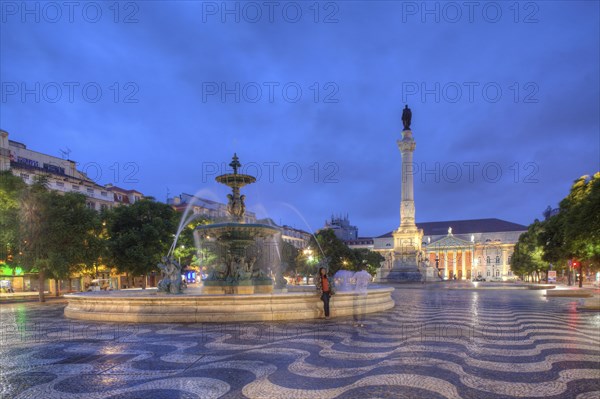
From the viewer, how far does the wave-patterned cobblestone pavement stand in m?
6.09

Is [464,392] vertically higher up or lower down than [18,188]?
lower down

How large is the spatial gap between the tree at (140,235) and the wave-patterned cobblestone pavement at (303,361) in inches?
861

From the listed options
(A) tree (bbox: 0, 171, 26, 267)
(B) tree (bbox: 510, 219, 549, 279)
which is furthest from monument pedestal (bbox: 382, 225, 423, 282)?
(A) tree (bbox: 0, 171, 26, 267)

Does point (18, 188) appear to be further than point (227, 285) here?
Yes

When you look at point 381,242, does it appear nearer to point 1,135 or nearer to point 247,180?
point 1,135

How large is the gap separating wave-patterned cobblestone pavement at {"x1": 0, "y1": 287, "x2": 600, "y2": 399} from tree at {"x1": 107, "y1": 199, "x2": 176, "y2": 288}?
21858mm

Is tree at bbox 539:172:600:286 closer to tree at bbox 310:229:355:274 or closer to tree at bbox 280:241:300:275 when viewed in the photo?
tree at bbox 310:229:355:274

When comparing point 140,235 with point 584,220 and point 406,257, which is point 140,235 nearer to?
point 584,220

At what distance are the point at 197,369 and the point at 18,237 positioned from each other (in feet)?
81.1

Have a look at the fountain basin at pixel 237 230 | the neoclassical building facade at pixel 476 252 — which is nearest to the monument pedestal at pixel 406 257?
the fountain basin at pixel 237 230

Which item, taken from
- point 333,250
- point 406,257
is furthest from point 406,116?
point 333,250

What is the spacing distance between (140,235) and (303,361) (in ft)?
97.6

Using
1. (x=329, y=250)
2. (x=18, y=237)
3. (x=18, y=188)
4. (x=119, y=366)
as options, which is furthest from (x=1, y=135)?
(x=119, y=366)

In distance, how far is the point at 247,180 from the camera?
19.3 meters
